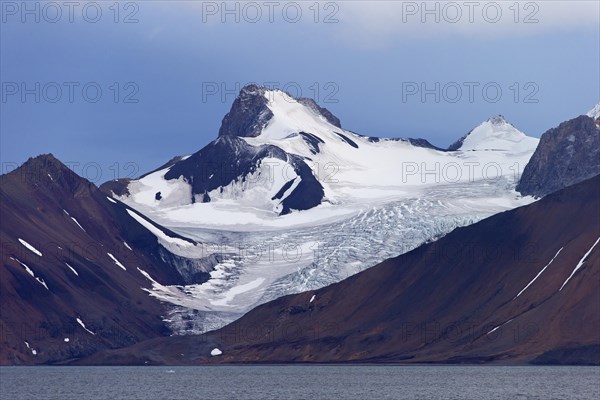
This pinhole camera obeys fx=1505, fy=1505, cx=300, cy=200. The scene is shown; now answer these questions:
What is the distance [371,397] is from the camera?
157750mm

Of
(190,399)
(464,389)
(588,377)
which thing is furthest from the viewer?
(588,377)

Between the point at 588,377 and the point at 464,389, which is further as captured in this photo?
the point at 588,377

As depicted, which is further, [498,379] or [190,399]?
[498,379]

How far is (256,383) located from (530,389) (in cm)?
4368

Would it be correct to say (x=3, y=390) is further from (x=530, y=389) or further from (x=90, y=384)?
(x=530, y=389)

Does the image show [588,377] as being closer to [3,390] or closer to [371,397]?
[371,397]

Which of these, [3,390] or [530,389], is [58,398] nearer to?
[3,390]

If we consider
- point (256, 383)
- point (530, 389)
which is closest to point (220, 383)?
point (256, 383)

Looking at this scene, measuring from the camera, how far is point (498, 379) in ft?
626

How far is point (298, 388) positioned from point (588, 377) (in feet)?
125

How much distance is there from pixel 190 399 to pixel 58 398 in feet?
48.0

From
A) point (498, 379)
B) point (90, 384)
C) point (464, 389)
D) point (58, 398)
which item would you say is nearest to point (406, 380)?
point (498, 379)

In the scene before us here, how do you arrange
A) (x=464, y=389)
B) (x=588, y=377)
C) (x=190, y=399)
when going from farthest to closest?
1. (x=588, y=377)
2. (x=464, y=389)
3. (x=190, y=399)

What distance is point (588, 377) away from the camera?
190 metres
